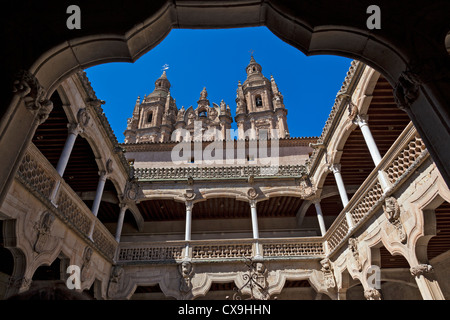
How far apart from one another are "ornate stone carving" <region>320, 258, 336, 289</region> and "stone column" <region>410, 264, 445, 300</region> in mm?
5143

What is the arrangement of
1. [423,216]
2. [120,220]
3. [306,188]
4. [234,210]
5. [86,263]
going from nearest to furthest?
[423,216] → [86,263] → [120,220] → [306,188] → [234,210]

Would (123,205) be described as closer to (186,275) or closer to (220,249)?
(186,275)

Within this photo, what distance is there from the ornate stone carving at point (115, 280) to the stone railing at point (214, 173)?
4549mm

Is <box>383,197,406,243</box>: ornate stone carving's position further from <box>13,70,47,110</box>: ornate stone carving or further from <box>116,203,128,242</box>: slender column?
<box>116,203,128,242</box>: slender column

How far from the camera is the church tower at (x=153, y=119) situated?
3212 cm

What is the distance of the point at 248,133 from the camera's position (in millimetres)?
29672

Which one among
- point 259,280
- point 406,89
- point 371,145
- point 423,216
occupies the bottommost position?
point 406,89

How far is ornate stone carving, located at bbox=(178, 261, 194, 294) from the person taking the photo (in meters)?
11.2

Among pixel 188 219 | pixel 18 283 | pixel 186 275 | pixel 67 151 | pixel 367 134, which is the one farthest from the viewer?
pixel 188 219

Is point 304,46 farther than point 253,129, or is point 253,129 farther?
point 253,129

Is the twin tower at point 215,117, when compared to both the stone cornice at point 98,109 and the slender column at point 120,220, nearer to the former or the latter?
the slender column at point 120,220

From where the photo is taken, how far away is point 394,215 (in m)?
7.05

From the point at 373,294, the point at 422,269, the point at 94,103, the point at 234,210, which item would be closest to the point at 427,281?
the point at 422,269

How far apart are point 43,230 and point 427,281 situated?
9.56 m
